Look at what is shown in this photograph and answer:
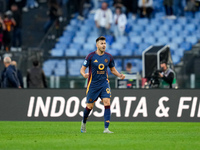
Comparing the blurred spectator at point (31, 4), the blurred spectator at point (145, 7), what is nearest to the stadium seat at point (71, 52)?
the blurred spectator at point (145, 7)

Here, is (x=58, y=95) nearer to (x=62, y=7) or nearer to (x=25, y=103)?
(x=25, y=103)

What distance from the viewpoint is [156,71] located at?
61.7ft

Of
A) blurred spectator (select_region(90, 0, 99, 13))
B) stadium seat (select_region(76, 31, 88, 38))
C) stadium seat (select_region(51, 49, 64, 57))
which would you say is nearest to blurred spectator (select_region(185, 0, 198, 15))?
blurred spectator (select_region(90, 0, 99, 13))

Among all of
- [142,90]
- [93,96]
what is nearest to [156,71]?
[142,90]

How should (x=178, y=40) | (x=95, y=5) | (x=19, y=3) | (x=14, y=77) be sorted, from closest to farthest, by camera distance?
(x=14, y=77) → (x=178, y=40) → (x=95, y=5) → (x=19, y=3)

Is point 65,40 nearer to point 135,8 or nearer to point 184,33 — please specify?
point 135,8

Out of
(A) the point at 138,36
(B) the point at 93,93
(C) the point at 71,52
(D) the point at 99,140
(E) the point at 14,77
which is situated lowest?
(D) the point at 99,140

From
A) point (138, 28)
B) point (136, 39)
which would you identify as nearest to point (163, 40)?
point (136, 39)

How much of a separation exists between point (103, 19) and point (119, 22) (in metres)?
0.74

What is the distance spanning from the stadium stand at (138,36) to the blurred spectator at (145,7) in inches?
12.9

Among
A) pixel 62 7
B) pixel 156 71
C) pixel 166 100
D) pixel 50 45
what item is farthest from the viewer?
pixel 62 7

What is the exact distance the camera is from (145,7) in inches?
1112

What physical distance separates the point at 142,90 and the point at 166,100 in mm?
740

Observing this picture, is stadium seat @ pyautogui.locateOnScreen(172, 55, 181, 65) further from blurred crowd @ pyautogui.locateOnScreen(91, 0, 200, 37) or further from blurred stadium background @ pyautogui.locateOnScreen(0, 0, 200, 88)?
blurred crowd @ pyautogui.locateOnScreen(91, 0, 200, 37)
